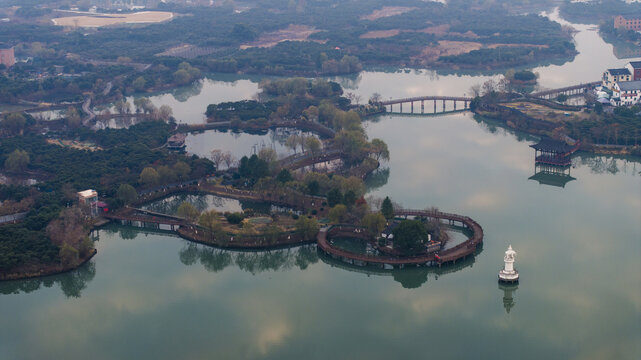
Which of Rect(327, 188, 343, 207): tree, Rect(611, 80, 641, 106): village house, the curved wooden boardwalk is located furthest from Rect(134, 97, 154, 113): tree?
Rect(611, 80, 641, 106): village house

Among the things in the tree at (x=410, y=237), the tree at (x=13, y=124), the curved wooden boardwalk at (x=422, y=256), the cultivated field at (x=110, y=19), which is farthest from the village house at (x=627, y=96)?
the cultivated field at (x=110, y=19)

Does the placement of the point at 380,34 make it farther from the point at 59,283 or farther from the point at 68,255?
the point at 59,283

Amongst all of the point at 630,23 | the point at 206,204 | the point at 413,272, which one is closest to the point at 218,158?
the point at 206,204

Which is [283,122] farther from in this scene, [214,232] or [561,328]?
[561,328]

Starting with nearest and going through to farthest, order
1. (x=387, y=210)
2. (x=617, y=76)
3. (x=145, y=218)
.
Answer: (x=387, y=210)
(x=145, y=218)
(x=617, y=76)

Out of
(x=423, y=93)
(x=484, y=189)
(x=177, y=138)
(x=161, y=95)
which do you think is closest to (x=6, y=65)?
(x=161, y=95)

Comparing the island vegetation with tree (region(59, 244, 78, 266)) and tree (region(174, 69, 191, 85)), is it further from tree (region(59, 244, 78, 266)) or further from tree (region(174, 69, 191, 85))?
tree (region(59, 244, 78, 266))

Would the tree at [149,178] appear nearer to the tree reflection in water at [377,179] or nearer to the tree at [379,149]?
the tree reflection in water at [377,179]
